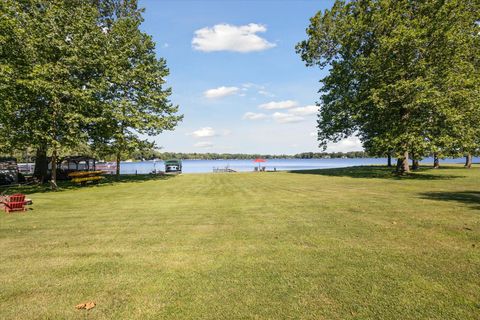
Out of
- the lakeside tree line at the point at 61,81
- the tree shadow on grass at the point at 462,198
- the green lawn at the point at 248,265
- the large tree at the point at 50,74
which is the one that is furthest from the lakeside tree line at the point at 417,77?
the large tree at the point at 50,74

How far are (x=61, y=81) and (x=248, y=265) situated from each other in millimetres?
23717

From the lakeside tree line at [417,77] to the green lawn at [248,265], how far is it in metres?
16.9

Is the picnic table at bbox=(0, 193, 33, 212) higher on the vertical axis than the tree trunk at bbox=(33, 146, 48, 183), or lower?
lower

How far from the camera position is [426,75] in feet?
89.8

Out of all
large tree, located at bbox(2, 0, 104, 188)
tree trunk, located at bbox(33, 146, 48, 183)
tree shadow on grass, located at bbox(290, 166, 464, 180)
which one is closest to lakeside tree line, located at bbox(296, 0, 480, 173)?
tree shadow on grass, located at bbox(290, 166, 464, 180)

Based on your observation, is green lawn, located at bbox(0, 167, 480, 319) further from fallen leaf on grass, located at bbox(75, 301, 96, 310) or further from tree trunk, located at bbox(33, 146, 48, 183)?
tree trunk, located at bbox(33, 146, 48, 183)

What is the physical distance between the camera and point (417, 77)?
90.5ft

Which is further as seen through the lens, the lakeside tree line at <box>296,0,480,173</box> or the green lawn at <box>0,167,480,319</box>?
the lakeside tree line at <box>296,0,480,173</box>

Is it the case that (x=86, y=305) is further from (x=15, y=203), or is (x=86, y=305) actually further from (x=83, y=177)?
(x=83, y=177)

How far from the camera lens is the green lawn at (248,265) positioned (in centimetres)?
475

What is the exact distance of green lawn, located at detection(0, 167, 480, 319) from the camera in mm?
4750

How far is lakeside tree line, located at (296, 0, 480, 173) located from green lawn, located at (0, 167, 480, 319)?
55.6ft

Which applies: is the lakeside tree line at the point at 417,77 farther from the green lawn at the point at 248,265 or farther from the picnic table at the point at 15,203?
the picnic table at the point at 15,203

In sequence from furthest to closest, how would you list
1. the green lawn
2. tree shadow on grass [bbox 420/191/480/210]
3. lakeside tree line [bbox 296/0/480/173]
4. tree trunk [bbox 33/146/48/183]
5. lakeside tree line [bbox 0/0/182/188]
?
tree trunk [bbox 33/146/48/183] < lakeside tree line [bbox 296/0/480/173] < lakeside tree line [bbox 0/0/182/188] < tree shadow on grass [bbox 420/191/480/210] < the green lawn
